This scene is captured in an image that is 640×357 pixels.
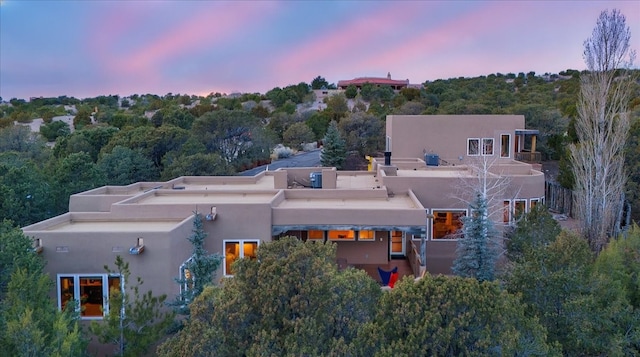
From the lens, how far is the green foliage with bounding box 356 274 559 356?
255 inches

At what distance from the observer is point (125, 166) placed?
2862 centimetres

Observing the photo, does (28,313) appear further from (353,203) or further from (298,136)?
(298,136)

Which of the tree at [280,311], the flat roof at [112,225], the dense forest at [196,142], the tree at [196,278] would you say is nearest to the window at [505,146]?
the dense forest at [196,142]

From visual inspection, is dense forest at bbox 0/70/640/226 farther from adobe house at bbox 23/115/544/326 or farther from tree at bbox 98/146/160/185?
adobe house at bbox 23/115/544/326

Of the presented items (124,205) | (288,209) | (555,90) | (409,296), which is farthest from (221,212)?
(555,90)

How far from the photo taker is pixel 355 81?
11538cm

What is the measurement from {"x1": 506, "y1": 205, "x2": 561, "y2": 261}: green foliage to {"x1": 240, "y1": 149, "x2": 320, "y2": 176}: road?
78.1 ft

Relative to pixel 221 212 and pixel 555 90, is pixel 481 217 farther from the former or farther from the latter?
pixel 555 90

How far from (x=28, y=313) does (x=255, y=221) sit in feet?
23.3

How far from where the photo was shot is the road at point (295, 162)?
123ft

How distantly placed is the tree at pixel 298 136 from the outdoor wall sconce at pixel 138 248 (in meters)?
39.0

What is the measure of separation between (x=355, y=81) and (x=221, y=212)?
105 meters

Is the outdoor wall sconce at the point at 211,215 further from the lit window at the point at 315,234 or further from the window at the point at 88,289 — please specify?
the lit window at the point at 315,234

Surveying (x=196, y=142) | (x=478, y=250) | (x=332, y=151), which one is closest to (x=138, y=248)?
(x=478, y=250)
